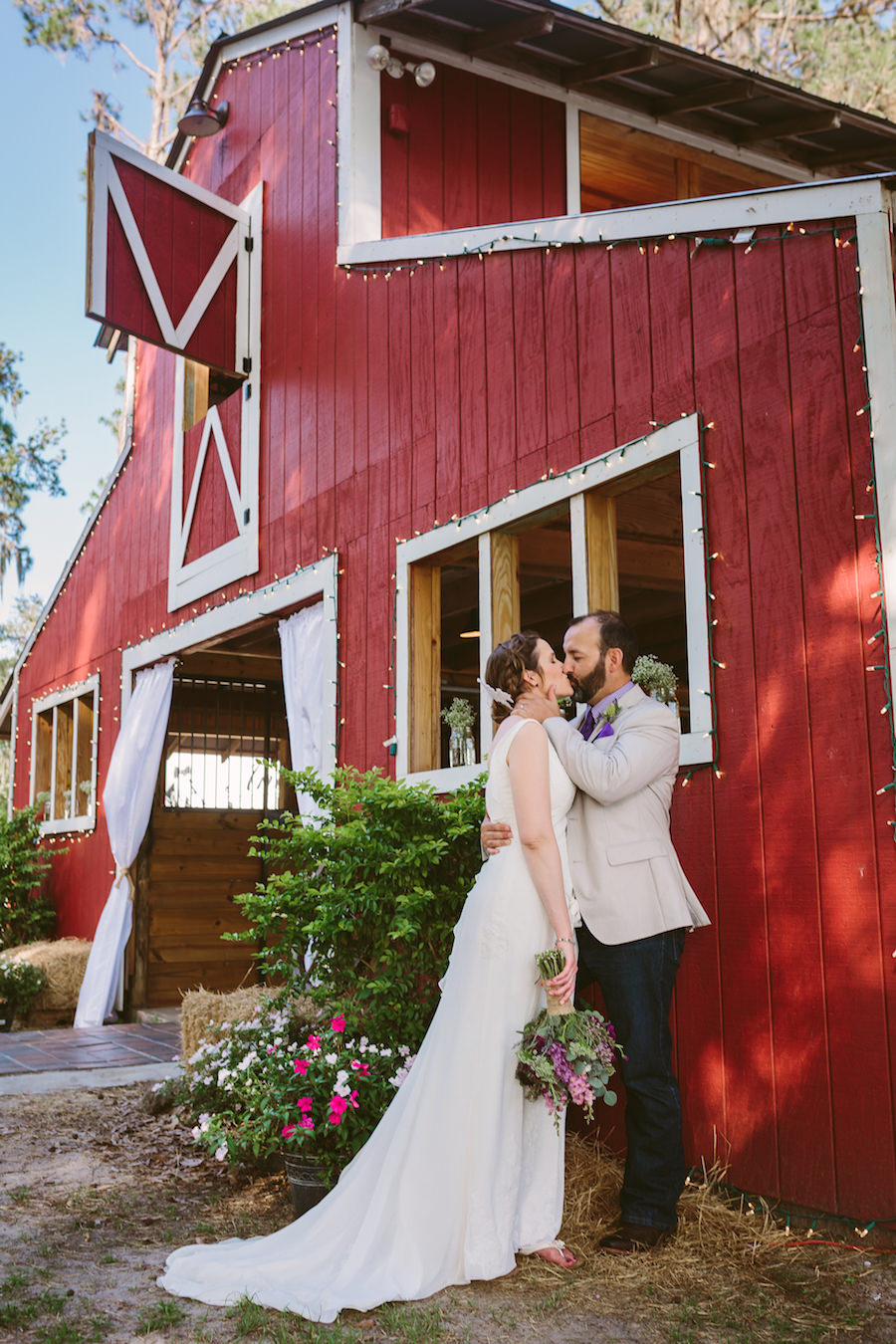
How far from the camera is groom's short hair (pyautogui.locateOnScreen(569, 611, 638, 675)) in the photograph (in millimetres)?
3959

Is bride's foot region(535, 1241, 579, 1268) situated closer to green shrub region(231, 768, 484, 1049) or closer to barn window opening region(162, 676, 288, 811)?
green shrub region(231, 768, 484, 1049)

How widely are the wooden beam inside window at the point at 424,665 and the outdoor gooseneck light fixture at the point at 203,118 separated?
15.0ft

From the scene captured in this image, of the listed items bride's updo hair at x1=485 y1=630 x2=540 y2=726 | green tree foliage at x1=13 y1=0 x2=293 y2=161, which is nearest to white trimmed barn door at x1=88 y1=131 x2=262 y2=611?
bride's updo hair at x1=485 y1=630 x2=540 y2=726

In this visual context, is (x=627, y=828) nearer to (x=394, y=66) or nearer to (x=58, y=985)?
(x=394, y=66)

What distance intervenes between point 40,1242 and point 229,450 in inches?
220

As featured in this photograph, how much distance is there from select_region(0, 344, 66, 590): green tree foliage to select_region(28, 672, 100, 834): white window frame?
9176 mm

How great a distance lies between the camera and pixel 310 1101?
13.6ft

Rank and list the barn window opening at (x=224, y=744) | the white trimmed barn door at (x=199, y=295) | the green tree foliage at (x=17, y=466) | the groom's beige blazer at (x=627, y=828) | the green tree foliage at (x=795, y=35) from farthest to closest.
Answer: the green tree foliage at (x=17, y=466)
the green tree foliage at (x=795, y=35)
the barn window opening at (x=224, y=744)
the white trimmed barn door at (x=199, y=295)
the groom's beige blazer at (x=627, y=828)

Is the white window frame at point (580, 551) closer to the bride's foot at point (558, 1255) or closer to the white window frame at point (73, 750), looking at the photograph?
the bride's foot at point (558, 1255)

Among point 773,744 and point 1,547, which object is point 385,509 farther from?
point 1,547

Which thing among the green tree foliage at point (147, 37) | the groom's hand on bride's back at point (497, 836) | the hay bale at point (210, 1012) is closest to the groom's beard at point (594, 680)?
the groom's hand on bride's back at point (497, 836)

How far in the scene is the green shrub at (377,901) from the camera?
448cm

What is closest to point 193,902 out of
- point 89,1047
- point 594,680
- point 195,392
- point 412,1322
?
point 89,1047

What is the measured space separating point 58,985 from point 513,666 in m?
7.19
